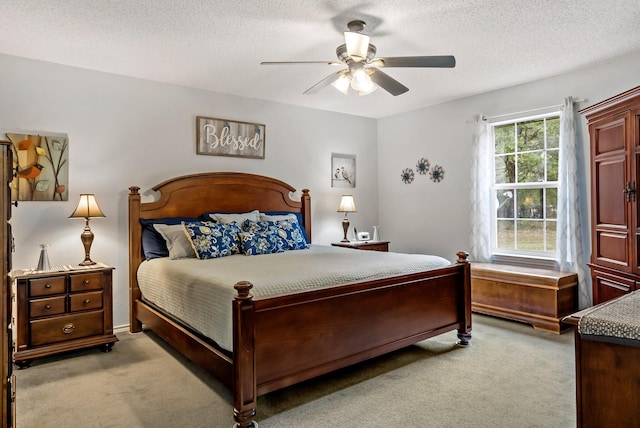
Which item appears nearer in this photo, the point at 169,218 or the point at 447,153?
the point at 169,218

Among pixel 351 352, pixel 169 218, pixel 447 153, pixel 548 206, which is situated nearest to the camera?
pixel 351 352

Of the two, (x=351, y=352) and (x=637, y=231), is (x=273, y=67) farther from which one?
(x=637, y=231)

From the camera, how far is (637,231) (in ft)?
9.61

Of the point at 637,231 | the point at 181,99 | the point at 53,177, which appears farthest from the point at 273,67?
the point at 637,231

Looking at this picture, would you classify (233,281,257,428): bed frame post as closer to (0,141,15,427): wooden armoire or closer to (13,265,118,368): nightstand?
(0,141,15,427): wooden armoire

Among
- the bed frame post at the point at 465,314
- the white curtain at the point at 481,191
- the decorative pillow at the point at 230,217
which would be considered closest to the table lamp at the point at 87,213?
the decorative pillow at the point at 230,217

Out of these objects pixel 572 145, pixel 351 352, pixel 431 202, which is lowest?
pixel 351 352

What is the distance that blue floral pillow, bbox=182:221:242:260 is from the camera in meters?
3.49

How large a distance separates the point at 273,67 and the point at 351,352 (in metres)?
2.57

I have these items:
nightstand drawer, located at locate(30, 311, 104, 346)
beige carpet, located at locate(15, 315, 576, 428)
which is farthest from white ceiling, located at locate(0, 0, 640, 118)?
beige carpet, located at locate(15, 315, 576, 428)

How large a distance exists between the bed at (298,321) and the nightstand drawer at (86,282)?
45 cm

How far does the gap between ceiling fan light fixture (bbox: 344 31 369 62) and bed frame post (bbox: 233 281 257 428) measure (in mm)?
1659

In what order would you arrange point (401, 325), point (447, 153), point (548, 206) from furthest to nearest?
point (447, 153)
point (548, 206)
point (401, 325)

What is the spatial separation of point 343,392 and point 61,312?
2265 mm
